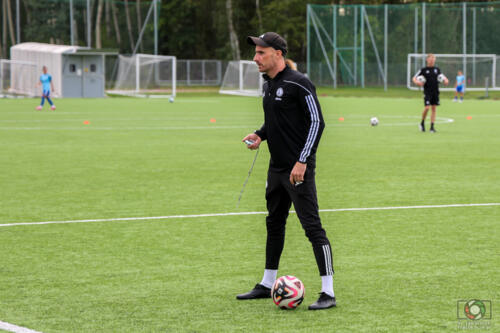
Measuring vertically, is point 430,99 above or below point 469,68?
below

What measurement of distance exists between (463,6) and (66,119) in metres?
38.0

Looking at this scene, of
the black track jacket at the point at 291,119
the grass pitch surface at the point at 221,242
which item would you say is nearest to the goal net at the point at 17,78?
the grass pitch surface at the point at 221,242

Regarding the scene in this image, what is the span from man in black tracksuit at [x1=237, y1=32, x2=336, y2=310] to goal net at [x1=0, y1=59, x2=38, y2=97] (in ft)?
167

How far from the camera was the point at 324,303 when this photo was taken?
20.7 feet

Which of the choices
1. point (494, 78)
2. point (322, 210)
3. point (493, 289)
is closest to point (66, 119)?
point (322, 210)

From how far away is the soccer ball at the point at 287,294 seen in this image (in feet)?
20.6

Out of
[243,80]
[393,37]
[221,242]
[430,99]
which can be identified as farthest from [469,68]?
[221,242]

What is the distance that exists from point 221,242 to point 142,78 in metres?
51.1

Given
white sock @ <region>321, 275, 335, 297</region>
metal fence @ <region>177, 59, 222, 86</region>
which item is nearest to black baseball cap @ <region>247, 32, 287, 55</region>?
white sock @ <region>321, 275, 335, 297</region>

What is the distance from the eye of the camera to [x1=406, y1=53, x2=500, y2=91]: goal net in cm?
5756

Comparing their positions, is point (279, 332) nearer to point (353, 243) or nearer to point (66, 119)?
point (353, 243)

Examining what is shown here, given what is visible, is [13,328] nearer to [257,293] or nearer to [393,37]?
[257,293]

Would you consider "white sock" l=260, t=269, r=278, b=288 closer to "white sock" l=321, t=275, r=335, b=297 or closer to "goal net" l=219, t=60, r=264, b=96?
"white sock" l=321, t=275, r=335, b=297

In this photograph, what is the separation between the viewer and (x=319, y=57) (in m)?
64.8
